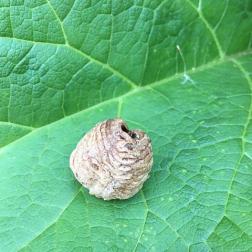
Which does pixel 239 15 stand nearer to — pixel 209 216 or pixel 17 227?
pixel 209 216

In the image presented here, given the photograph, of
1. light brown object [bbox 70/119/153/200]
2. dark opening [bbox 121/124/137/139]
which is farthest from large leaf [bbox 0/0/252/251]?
dark opening [bbox 121/124/137/139]

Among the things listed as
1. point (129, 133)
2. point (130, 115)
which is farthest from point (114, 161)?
point (130, 115)

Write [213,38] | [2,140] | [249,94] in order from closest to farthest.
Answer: [2,140], [249,94], [213,38]

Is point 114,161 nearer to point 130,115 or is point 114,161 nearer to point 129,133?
point 129,133

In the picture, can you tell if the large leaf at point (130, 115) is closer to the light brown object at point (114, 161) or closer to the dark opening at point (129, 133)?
the light brown object at point (114, 161)

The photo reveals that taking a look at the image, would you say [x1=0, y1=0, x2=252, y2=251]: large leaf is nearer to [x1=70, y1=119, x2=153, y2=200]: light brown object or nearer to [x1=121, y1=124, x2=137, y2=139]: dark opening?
[x1=70, y1=119, x2=153, y2=200]: light brown object

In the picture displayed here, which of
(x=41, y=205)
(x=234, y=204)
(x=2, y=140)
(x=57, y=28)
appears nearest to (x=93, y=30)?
(x=57, y=28)
